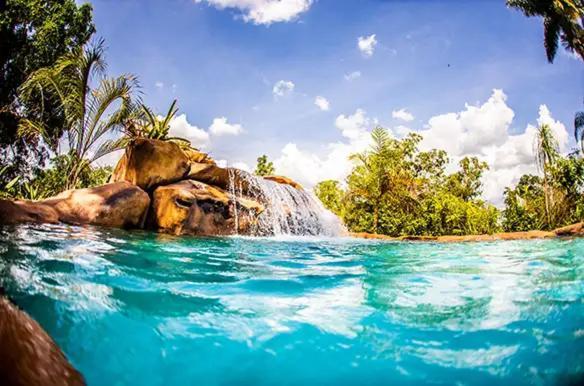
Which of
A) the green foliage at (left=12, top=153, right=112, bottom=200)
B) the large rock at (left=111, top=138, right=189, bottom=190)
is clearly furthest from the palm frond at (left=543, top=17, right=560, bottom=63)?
the green foliage at (left=12, top=153, right=112, bottom=200)

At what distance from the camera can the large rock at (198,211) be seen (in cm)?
859

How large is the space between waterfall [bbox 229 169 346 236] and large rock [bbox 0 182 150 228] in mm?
2949

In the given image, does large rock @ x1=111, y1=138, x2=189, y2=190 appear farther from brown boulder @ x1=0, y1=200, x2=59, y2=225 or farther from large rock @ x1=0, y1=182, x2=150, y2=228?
brown boulder @ x1=0, y1=200, x2=59, y2=225

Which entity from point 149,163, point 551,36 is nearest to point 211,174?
point 149,163

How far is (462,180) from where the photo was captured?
895 inches

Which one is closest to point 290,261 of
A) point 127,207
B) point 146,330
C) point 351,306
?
point 351,306

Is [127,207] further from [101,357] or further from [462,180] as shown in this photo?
[462,180]

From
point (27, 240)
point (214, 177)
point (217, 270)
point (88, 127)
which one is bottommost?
point (217, 270)

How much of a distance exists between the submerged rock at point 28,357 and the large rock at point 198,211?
677cm

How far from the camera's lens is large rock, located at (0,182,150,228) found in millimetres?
5932

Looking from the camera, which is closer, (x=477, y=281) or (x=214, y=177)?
(x=477, y=281)

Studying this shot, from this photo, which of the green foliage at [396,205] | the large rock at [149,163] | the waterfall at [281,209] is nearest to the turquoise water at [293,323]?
the large rock at [149,163]

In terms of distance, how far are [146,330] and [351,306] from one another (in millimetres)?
1497

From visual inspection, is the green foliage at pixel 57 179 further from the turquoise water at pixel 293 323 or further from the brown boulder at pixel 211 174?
the turquoise water at pixel 293 323
